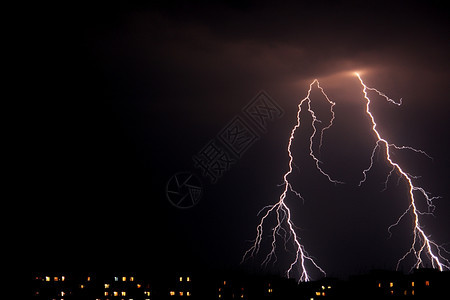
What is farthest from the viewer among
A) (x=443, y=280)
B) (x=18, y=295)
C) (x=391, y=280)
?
(x=18, y=295)

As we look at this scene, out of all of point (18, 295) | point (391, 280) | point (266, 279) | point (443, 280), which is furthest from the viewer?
point (266, 279)

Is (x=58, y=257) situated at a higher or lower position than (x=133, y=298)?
higher

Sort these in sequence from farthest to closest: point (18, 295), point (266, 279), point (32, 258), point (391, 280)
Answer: point (32, 258) → point (266, 279) → point (18, 295) → point (391, 280)

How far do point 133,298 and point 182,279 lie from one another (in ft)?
6.29

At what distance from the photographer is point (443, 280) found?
1977 centimetres

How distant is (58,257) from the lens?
28.0m

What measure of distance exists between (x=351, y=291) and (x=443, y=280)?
4038 mm

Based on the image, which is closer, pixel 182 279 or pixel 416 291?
pixel 416 291

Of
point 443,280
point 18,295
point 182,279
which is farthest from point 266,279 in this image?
point 18,295

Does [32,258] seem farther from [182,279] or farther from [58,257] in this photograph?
[182,279]

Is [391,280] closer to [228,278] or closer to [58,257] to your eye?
[228,278]

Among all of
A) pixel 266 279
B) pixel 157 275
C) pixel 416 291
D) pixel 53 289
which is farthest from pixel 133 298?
pixel 416 291

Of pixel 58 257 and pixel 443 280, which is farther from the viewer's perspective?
pixel 58 257

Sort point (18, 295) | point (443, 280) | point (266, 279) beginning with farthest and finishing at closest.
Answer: point (266, 279) → point (18, 295) → point (443, 280)
